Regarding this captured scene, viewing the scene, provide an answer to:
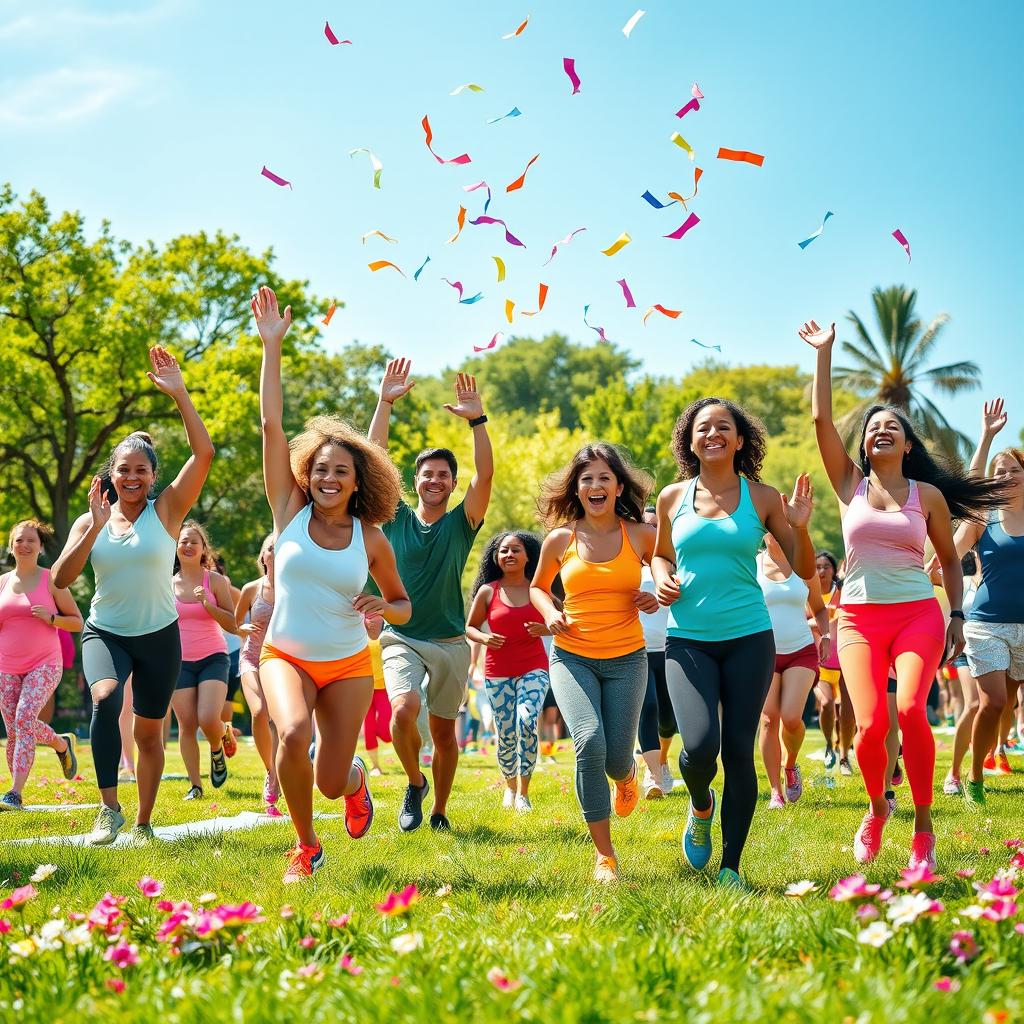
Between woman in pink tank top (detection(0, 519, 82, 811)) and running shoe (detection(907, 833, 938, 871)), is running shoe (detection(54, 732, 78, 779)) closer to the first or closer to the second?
woman in pink tank top (detection(0, 519, 82, 811))

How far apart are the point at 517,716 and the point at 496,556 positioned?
1358mm

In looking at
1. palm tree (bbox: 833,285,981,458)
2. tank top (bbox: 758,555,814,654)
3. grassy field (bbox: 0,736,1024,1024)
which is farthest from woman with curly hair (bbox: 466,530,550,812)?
palm tree (bbox: 833,285,981,458)

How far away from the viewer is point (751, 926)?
12.3ft

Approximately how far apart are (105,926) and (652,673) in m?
6.85

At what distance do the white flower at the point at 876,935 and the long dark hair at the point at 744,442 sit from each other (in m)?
3.17

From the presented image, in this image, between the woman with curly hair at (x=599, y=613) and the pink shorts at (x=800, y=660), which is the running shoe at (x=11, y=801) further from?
the pink shorts at (x=800, y=660)

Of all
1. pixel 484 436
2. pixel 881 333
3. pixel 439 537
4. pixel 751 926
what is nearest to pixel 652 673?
pixel 439 537

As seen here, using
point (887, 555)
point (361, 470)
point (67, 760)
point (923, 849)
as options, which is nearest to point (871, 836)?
point (923, 849)

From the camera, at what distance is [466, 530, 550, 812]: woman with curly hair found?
892cm

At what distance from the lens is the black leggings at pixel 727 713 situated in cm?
550

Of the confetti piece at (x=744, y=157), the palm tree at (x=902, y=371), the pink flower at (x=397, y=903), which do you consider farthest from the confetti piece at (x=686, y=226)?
the palm tree at (x=902, y=371)

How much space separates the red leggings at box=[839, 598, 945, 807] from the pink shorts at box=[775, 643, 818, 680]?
2.93 m

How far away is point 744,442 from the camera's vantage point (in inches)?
243

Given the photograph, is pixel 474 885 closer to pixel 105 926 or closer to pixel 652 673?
pixel 105 926
